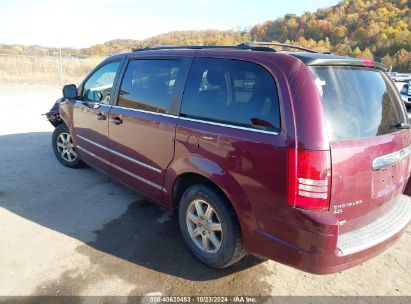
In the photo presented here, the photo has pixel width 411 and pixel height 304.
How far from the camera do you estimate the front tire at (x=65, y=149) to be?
5.26 metres

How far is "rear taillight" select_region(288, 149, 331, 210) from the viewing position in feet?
6.79

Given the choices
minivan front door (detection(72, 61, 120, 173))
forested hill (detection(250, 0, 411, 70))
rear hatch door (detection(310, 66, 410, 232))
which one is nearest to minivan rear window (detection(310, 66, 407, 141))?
rear hatch door (detection(310, 66, 410, 232))

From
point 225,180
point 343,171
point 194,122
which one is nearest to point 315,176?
point 343,171

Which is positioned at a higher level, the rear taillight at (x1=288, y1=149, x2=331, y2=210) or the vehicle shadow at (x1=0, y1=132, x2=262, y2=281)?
the rear taillight at (x1=288, y1=149, x2=331, y2=210)

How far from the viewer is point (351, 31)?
250ft

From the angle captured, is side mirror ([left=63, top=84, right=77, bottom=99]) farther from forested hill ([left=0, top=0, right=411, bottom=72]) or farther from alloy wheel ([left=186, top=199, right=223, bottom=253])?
forested hill ([left=0, top=0, right=411, bottom=72])

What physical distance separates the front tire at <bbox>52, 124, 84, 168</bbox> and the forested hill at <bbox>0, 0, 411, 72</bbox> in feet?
203

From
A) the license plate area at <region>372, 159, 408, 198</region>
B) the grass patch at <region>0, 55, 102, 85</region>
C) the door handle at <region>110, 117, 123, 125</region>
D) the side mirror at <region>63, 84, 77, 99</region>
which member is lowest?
the license plate area at <region>372, 159, 408, 198</region>

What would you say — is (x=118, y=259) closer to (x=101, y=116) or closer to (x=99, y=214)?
(x=99, y=214)

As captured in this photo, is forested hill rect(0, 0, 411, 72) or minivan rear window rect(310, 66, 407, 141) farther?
forested hill rect(0, 0, 411, 72)

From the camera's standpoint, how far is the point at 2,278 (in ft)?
8.87

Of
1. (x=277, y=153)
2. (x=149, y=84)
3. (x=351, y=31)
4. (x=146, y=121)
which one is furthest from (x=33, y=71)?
(x=351, y=31)

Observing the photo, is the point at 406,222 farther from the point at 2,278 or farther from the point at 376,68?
the point at 2,278

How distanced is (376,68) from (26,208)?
13.2 feet
